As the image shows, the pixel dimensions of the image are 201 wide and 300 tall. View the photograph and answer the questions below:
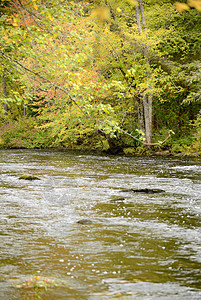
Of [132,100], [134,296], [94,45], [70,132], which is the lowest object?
[134,296]

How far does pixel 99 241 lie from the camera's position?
726 centimetres

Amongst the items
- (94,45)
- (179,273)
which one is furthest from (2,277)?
(94,45)

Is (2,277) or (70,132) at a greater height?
(70,132)

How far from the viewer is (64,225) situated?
834 centimetres

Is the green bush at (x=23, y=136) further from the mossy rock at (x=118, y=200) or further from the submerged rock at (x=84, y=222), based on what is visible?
the submerged rock at (x=84, y=222)

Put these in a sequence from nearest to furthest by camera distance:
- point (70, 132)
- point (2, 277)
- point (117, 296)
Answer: point (117, 296) → point (2, 277) → point (70, 132)

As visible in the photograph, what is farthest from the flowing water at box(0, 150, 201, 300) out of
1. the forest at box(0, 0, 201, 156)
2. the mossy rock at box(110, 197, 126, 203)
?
the forest at box(0, 0, 201, 156)

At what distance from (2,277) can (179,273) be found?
8.30 ft

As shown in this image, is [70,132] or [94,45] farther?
[70,132]

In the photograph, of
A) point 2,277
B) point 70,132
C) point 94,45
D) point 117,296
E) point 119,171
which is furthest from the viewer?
point 70,132

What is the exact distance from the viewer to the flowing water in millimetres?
5320

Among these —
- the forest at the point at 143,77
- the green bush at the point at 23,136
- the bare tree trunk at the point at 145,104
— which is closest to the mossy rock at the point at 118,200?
the forest at the point at 143,77

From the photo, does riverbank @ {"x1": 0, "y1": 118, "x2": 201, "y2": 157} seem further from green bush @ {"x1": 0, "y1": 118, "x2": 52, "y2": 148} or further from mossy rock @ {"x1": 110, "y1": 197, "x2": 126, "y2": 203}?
mossy rock @ {"x1": 110, "y1": 197, "x2": 126, "y2": 203}

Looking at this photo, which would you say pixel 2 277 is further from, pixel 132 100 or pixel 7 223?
pixel 132 100
